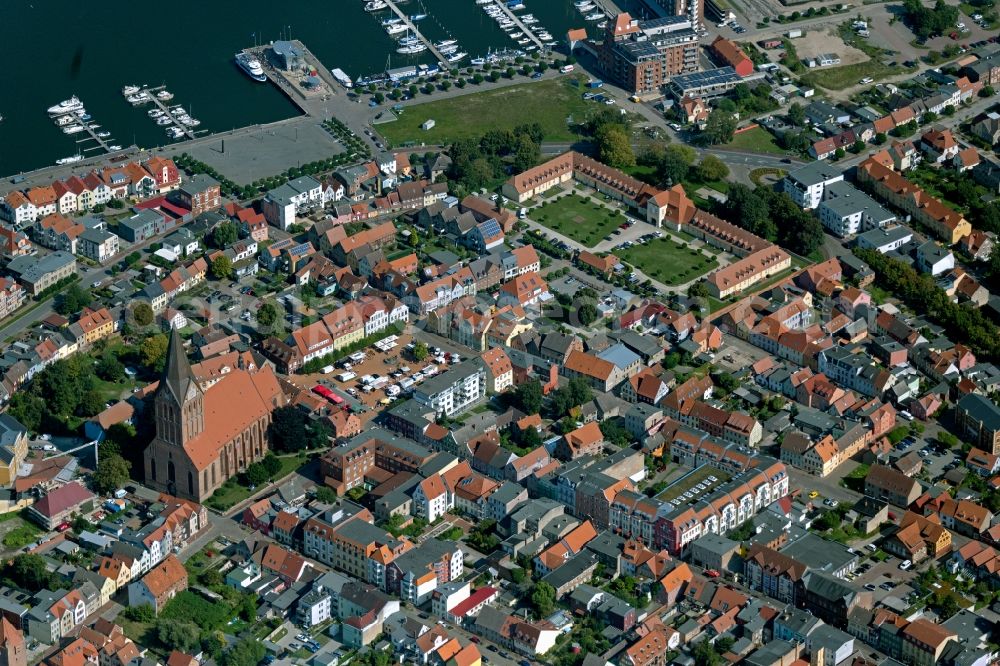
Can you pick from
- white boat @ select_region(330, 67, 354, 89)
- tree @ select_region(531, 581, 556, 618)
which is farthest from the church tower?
white boat @ select_region(330, 67, 354, 89)

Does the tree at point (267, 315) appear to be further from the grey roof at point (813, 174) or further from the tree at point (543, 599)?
the grey roof at point (813, 174)

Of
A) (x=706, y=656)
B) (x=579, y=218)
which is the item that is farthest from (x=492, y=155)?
(x=706, y=656)

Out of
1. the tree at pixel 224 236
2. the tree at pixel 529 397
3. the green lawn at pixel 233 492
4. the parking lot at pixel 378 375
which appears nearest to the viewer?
the green lawn at pixel 233 492

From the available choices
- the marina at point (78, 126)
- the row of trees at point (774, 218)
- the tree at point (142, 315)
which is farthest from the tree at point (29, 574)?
the row of trees at point (774, 218)

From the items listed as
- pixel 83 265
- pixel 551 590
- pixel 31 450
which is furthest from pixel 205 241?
pixel 551 590

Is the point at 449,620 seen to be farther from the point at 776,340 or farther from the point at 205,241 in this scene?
the point at 205,241

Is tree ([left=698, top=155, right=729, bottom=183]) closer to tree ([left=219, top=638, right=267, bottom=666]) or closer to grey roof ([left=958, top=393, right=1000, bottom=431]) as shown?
grey roof ([left=958, top=393, right=1000, bottom=431])
